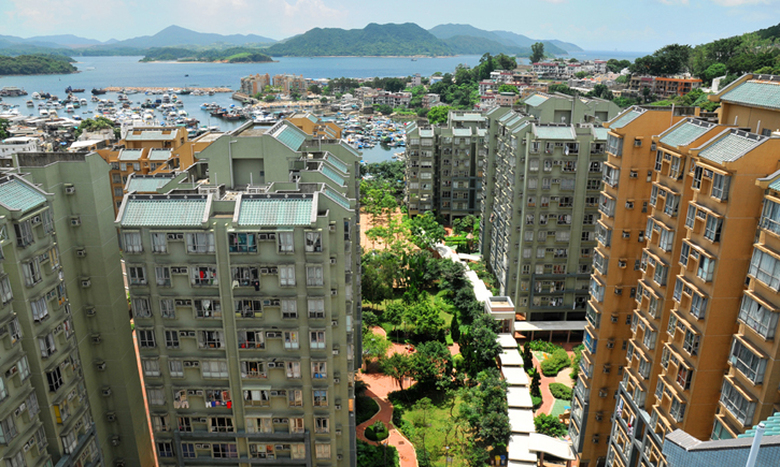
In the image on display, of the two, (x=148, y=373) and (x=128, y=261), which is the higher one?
(x=128, y=261)

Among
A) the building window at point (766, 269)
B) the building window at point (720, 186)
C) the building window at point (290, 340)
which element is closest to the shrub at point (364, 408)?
the building window at point (290, 340)

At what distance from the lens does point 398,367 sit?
49.3 m

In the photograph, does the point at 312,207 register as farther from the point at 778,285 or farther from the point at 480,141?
the point at 480,141

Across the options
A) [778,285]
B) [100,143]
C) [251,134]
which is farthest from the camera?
[100,143]

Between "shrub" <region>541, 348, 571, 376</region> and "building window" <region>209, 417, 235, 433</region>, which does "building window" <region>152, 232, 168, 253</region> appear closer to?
"building window" <region>209, 417, 235, 433</region>

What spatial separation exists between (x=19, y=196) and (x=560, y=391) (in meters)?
45.0

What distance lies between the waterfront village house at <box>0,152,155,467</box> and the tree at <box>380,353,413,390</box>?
69.5 feet

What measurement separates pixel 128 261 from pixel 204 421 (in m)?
10.5

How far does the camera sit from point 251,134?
40281mm

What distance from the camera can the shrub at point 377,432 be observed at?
43438 mm

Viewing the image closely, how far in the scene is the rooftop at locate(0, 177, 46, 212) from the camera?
24.7 meters

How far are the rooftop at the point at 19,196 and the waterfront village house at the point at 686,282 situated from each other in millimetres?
28831

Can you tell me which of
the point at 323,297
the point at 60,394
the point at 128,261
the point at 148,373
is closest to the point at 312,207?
the point at 323,297

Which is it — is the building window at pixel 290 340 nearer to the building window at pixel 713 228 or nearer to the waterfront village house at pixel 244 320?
the waterfront village house at pixel 244 320
